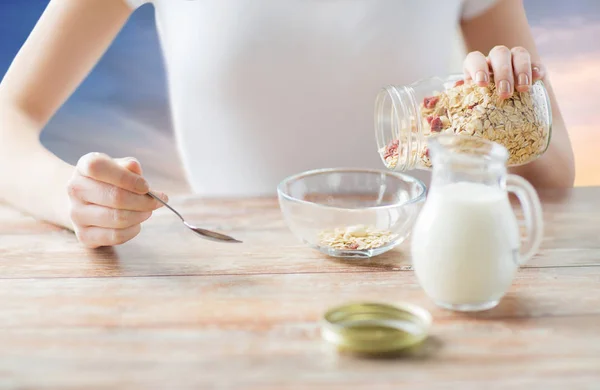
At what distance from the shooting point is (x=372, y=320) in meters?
0.73

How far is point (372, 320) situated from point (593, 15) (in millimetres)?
2097

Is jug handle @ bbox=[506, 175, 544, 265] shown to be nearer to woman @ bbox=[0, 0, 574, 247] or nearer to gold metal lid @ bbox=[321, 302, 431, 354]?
gold metal lid @ bbox=[321, 302, 431, 354]

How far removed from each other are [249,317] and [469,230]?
0.23m

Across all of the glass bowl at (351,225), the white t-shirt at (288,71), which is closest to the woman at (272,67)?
the white t-shirt at (288,71)

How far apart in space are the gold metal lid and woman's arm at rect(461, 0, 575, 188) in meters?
0.66

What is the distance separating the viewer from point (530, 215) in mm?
796

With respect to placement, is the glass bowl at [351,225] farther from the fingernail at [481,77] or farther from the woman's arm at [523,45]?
the woman's arm at [523,45]

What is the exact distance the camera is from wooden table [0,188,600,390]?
64 centimetres

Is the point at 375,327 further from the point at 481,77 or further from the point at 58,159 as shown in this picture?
the point at 58,159

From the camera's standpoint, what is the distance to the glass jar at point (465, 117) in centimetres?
97

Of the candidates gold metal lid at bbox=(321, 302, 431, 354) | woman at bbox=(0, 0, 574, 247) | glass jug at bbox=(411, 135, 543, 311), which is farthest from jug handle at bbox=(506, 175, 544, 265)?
woman at bbox=(0, 0, 574, 247)

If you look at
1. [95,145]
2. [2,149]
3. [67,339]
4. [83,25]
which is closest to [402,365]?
[67,339]

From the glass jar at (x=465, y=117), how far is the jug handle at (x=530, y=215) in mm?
174

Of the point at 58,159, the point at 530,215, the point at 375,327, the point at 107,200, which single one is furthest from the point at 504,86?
the point at 58,159
